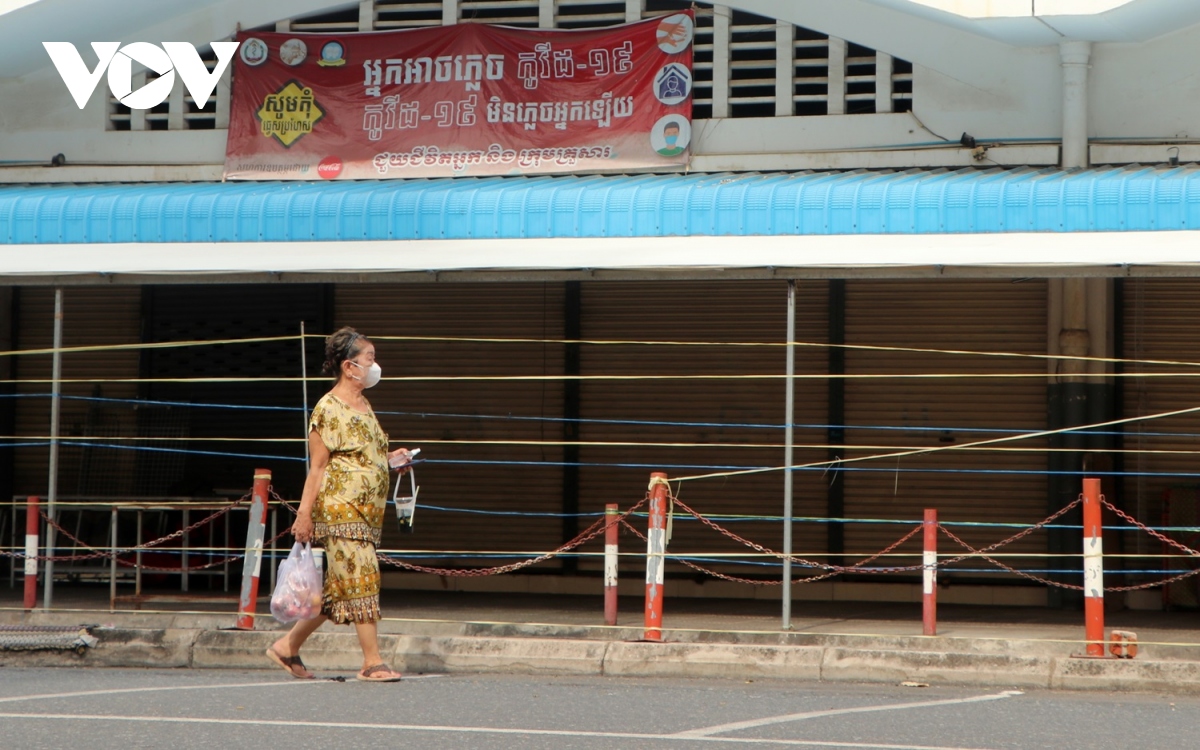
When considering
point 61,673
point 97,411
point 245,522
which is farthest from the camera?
point 97,411

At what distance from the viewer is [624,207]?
10289 millimetres

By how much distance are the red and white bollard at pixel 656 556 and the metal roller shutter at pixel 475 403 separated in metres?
3.69

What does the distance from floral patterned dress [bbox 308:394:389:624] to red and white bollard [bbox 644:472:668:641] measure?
204 cm

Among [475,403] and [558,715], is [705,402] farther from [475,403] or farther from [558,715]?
[558,715]

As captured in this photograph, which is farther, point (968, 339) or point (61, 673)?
point (968, 339)

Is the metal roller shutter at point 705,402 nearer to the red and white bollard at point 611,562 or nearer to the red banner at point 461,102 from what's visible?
the red banner at point 461,102

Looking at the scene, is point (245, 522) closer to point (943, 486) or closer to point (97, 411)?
point (97, 411)

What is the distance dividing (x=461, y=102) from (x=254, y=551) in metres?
4.33

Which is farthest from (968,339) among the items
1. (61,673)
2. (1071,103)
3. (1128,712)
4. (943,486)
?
(61,673)

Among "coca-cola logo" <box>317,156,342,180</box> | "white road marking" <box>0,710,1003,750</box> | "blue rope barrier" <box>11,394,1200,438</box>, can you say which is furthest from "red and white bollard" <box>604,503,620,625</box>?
"coca-cola logo" <box>317,156,342,180</box>

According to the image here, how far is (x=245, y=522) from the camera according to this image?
13.2 meters

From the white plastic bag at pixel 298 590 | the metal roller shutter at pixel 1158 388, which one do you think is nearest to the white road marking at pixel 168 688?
the white plastic bag at pixel 298 590

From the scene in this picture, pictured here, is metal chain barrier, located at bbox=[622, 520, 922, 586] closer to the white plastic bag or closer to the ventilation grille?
the white plastic bag

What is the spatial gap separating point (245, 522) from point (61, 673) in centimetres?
423
